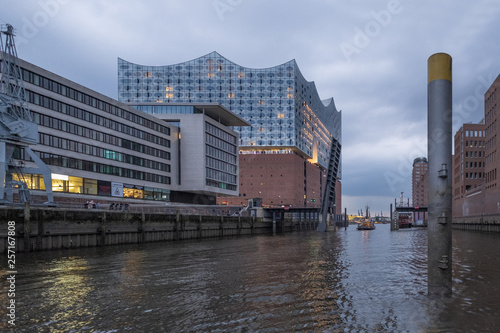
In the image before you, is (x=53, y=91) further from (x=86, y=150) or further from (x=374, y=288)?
(x=374, y=288)

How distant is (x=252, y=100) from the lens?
169m

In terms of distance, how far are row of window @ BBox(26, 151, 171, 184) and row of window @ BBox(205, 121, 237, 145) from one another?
16.8 m

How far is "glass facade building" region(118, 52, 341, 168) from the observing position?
531ft

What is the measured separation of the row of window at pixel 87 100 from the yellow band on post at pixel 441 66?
204 ft

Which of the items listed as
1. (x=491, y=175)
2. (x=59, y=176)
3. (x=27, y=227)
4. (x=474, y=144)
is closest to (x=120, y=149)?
(x=59, y=176)

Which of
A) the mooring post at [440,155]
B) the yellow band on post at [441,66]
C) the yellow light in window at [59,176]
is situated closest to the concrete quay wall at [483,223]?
the mooring post at [440,155]

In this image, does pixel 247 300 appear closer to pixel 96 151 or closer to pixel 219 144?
pixel 96 151

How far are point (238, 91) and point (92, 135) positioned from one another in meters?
102

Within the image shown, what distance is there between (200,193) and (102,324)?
9289 centimetres

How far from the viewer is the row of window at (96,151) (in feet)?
209

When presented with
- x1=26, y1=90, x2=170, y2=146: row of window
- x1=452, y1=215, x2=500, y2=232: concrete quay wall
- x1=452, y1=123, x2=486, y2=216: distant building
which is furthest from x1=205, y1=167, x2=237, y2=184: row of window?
x1=452, y1=123, x2=486, y2=216: distant building

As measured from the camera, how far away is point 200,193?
103 meters

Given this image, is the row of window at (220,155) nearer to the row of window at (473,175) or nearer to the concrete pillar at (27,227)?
the concrete pillar at (27,227)

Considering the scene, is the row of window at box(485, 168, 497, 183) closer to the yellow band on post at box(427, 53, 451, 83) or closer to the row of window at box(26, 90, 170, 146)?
the row of window at box(26, 90, 170, 146)
